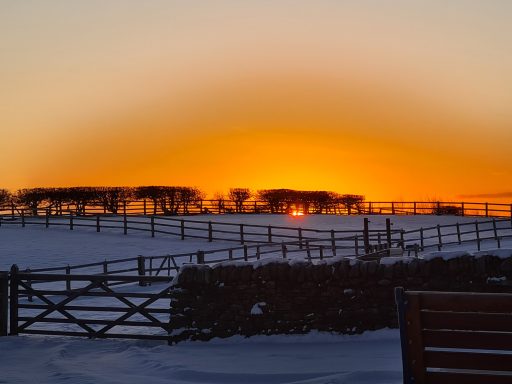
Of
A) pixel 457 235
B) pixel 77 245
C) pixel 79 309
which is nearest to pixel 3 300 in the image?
pixel 79 309

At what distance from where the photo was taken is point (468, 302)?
16.5ft

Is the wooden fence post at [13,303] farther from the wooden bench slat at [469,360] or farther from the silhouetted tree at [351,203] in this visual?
the silhouetted tree at [351,203]

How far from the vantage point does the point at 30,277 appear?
11312 millimetres

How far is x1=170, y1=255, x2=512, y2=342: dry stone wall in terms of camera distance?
10.1m

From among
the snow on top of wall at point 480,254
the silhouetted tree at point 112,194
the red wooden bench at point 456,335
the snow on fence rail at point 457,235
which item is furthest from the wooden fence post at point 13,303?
the silhouetted tree at point 112,194

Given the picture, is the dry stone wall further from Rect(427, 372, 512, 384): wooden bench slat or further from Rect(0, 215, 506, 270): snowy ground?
Rect(0, 215, 506, 270): snowy ground

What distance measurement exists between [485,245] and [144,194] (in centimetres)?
4763

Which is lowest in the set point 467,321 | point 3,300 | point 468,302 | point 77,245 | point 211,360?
point 211,360

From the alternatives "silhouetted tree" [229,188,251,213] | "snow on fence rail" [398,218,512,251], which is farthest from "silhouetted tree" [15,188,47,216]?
"snow on fence rail" [398,218,512,251]

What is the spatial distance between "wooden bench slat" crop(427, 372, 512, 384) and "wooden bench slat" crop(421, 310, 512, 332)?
0.37 meters

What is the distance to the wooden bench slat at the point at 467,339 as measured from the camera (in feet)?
16.3

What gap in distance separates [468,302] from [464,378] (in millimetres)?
628

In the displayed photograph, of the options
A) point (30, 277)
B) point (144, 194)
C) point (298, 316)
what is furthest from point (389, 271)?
point (144, 194)

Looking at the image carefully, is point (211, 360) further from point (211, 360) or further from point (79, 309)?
point (79, 309)
